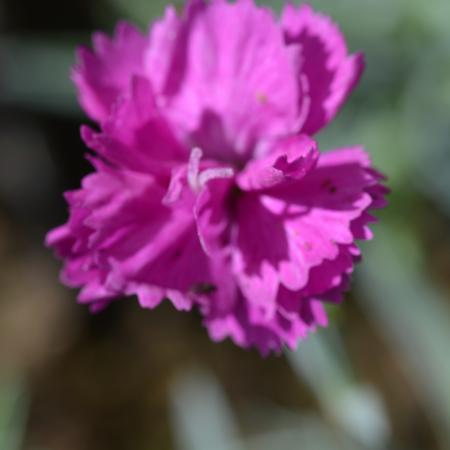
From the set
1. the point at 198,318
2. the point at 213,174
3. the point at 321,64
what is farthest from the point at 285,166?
the point at 198,318

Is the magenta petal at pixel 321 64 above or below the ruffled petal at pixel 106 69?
above

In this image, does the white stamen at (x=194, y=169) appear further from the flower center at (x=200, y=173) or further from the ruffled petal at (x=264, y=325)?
the ruffled petal at (x=264, y=325)

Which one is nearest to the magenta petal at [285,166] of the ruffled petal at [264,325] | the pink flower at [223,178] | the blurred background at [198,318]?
the pink flower at [223,178]

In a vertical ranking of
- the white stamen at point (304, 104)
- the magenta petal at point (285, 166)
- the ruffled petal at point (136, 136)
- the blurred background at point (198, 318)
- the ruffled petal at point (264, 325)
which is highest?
the white stamen at point (304, 104)

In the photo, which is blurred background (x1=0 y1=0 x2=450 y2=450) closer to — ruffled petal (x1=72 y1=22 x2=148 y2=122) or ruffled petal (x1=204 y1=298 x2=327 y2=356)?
ruffled petal (x1=204 y1=298 x2=327 y2=356)

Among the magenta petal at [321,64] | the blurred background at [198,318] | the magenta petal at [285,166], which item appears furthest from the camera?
the blurred background at [198,318]

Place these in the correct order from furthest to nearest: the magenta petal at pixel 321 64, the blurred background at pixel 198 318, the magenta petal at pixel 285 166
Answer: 1. the blurred background at pixel 198 318
2. the magenta petal at pixel 321 64
3. the magenta petal at pixel 285 166

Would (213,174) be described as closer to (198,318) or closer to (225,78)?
(225,78)
